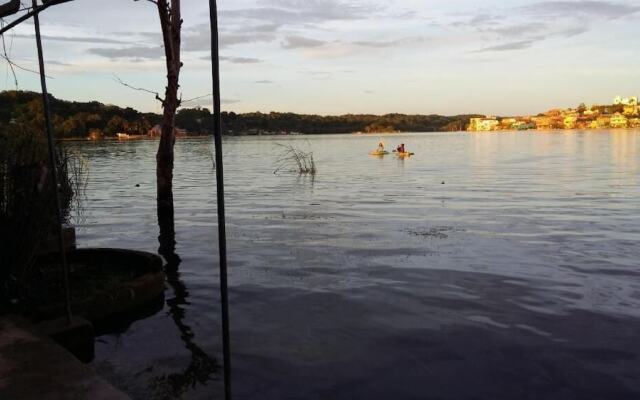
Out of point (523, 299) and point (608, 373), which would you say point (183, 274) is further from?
point (608, 373)

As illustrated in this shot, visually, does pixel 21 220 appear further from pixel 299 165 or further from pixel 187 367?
pixel 299 165

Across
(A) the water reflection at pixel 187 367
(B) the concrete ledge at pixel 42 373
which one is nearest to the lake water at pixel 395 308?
(A) the water reflection at pixel 187 367

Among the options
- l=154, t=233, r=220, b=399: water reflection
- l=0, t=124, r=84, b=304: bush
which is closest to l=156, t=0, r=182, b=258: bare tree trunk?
l=154, t=233, r=220, b=399: water reflection

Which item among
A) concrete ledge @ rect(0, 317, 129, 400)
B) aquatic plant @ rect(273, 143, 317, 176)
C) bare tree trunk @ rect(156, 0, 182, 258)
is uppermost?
bare tree trunk @ rect(156, 0, 182, 258)

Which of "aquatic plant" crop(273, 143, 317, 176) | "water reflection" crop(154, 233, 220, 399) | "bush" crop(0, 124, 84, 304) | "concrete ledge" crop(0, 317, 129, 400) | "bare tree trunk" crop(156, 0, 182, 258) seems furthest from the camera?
"aquatic plant" crop(273, 143, 317, 176)

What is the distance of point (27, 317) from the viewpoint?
21.4 ft

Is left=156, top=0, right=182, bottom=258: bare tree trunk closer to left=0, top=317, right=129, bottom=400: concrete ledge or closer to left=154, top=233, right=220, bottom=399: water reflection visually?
left=154, top=233, right=220, bottom=399: water reflection

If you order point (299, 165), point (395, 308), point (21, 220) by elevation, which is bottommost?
point (395, 308)

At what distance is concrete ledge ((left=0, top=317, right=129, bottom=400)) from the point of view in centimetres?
429

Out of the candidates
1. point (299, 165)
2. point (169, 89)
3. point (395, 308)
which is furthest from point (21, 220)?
point (299, 165)

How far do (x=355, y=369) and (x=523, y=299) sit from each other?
12.4 feet

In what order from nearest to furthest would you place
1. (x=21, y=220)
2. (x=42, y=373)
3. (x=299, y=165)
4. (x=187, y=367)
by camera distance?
(x=42, y=373) → (x=187, y=367) → (x=21, y=220) → (x=299, y=165)

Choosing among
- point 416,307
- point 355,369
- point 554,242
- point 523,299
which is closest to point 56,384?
point 355,369

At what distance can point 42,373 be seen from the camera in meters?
4.67
